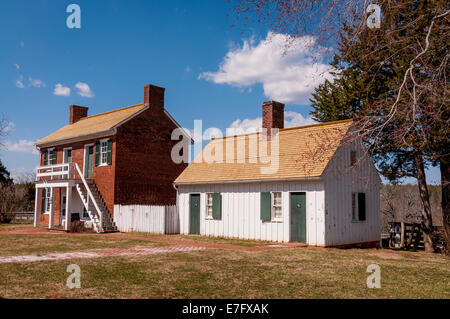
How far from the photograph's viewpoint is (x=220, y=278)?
9188 mm

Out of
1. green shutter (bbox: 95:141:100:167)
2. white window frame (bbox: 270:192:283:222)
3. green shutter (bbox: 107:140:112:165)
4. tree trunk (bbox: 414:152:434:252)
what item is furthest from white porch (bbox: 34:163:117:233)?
tree trunk (bbox: 414:152:434:252)

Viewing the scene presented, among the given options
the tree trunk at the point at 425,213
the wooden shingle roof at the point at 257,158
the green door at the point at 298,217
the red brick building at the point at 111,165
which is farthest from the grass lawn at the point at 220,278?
the red brick building at the point at 111,165

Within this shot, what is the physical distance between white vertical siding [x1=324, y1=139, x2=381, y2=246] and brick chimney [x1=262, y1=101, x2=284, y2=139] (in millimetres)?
4243

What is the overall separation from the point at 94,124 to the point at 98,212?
799 centimetres

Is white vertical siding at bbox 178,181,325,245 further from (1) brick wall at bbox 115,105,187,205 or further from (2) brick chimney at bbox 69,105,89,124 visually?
(2) brick chimney at bbox 69,105,89,124

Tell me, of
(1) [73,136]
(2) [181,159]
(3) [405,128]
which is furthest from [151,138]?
(3) [405,128]

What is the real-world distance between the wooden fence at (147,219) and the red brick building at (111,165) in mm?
751

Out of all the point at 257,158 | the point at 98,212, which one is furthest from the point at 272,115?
the point at 98,212

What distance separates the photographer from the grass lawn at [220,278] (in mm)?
7715

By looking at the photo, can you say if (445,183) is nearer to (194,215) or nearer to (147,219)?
(194,215)

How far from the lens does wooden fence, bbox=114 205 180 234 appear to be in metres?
23.1

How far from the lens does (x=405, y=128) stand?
7676 mm

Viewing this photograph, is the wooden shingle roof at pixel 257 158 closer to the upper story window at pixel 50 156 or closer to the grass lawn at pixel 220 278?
the grass lawn at pixel 220 278

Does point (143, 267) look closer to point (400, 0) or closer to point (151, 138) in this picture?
point (400, 0)
